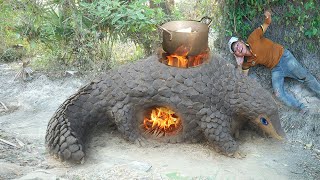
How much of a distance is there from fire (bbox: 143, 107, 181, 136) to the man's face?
1487mm

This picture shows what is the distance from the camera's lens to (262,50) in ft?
18.5

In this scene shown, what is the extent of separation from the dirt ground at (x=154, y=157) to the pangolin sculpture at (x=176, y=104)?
179 mm

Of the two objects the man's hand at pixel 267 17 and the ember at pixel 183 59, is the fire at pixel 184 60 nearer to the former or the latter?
the ember at pixel 183 59

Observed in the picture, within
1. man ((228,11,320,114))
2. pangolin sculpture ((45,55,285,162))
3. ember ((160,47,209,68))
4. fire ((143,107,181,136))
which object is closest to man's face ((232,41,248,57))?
man ((228,11,320,114))

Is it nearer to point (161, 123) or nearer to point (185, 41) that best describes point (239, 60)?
point (185, 41)

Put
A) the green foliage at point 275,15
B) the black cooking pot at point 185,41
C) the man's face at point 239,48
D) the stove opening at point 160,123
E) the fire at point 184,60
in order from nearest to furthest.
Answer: the black cooking pot at point 185,41 → the fire at point 184,60 → the stove opening at point 160,123 → the man's face at point 239,48 → the green foliage at point 275,15

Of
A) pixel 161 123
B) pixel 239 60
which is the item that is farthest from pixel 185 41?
pixel 239 60

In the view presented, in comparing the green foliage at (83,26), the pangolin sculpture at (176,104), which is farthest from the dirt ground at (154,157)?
the green foliage at (83,26)

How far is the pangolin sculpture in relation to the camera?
14.3 ft

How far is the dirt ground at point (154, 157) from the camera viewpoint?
3820mm

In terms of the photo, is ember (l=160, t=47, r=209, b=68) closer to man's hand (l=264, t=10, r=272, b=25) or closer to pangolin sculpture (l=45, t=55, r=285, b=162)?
pangolin sculpture (l=45, t=55, r=285, b=162)

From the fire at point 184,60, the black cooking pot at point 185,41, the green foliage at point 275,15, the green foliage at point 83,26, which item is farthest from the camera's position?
the green foliage at point 83,26

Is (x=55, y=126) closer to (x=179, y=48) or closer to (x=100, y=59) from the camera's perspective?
(x=179, y=48)

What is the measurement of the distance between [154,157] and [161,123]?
61 centimetres
